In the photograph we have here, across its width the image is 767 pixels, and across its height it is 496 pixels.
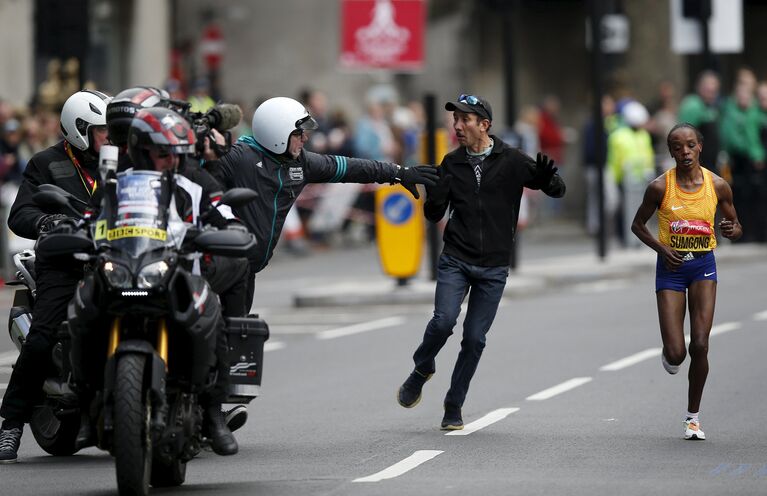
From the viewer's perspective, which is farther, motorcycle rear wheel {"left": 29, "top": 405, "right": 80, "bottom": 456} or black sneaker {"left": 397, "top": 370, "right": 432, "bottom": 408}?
black sneaker {"left": 397, "top": 370, "right": 432, "bottom": 408}

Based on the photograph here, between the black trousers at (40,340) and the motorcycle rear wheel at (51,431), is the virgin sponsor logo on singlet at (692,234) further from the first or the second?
the motorcycle rear wheel at (51,431)

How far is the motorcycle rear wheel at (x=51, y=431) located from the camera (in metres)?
10.3

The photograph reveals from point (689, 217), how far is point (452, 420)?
181cm

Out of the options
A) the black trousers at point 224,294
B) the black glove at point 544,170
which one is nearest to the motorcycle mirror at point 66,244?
the black trousers at point 224,294

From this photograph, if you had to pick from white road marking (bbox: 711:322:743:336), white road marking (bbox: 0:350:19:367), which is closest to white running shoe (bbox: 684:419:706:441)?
white road marking (bbox: 0:350:19:367)

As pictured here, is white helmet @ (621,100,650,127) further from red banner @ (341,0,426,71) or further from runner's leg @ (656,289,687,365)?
runner's leg @ (656,289,687,365)

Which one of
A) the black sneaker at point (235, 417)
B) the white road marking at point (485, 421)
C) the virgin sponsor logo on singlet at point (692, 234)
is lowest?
the white road marking at point (485, 421)

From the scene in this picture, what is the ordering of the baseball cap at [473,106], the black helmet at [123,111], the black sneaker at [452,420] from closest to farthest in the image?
1. the black helmet at [123,111]
2. the baseball cap at [473,106]
3. the black sneaker at [452,420]

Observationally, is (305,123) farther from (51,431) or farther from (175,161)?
(51,431)

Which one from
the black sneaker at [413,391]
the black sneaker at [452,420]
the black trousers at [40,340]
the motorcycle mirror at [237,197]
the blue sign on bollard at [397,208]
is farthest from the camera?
the blue sign on bollard at [397,208]

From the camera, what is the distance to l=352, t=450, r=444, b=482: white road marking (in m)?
9.34

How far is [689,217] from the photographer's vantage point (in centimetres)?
1072

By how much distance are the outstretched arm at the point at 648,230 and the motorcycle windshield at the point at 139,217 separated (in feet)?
10.6

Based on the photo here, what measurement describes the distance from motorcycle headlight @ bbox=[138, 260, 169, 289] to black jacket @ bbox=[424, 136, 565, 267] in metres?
2.98
